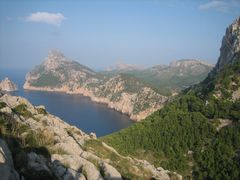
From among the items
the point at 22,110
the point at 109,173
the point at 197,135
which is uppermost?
the point at 22,110

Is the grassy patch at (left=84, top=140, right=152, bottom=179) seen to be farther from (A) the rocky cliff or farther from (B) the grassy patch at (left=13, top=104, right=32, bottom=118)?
(B) the grassy patch at (left=13, top=104, right=32, bottom=118)

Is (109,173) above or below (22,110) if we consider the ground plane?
below

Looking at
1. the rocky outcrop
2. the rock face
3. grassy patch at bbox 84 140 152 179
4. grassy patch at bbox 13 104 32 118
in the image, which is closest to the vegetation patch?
the rock face

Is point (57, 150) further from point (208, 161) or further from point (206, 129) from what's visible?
point (206, 129)

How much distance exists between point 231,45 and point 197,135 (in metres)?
58.1

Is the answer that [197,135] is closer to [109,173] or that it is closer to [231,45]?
[109,173]

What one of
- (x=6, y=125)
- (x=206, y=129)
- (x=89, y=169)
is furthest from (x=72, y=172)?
(x=206, y=129)

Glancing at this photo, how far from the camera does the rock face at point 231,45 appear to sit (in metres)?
104

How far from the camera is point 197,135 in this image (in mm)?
66438

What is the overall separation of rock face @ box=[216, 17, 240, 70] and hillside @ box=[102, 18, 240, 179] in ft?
63.7

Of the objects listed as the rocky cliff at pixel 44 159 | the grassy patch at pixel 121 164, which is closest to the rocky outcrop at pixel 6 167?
the rocky cliff at pixel 44 159

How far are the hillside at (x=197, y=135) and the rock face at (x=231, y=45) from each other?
19.4 metres

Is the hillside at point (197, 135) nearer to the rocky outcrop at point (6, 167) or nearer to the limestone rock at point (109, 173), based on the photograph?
the limestone rock at point (109, 173)

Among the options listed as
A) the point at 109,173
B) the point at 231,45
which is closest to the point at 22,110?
the point at 109,173
